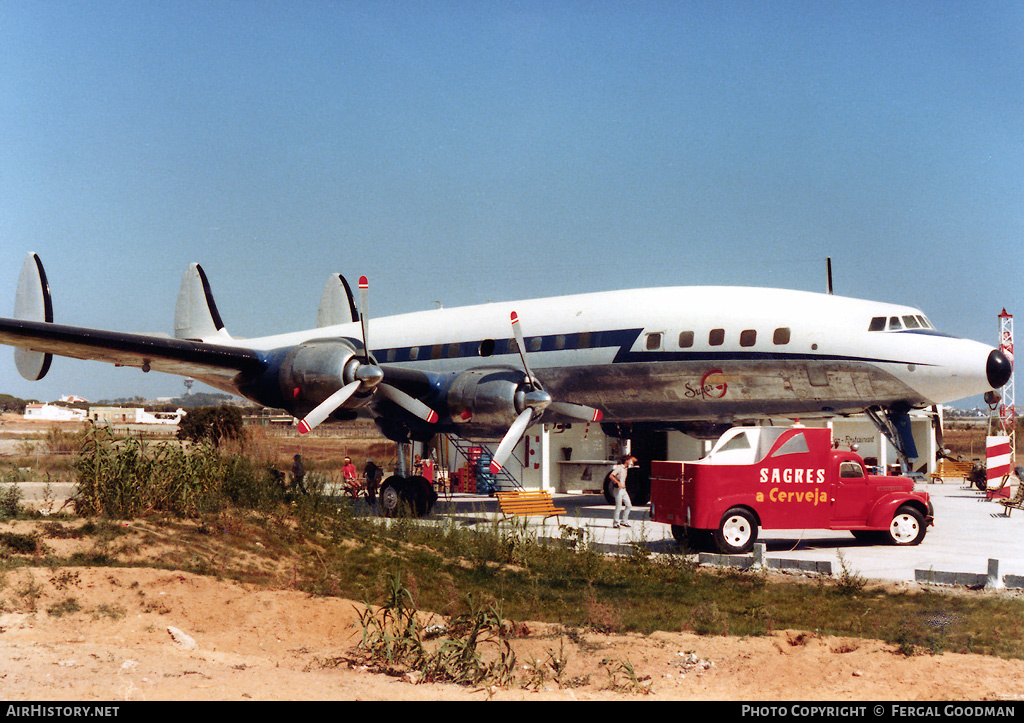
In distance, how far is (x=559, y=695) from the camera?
670 cm

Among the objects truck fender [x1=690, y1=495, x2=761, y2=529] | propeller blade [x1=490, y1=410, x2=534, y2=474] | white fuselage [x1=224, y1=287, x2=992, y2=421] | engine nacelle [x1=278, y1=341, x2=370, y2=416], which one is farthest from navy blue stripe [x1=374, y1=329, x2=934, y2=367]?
engine nacelle [x1=278, y1=341, x2=370, y2=416]

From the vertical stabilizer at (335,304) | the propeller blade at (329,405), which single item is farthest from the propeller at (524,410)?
the vertical stabilizer at (335,304)

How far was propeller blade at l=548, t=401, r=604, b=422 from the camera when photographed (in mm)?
17734

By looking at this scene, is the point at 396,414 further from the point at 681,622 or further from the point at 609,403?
the point at 681,622

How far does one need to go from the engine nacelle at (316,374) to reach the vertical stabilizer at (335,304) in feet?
36.8

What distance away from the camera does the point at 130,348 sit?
16.4 metres

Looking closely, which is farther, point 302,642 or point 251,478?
point 251,478

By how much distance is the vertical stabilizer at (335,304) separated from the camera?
91.9ft

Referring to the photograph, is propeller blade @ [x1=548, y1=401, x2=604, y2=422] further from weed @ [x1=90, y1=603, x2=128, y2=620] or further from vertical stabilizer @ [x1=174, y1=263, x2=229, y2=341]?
vertical stabilizer @ [x1=174, y1=263, x2=229, y2=341]

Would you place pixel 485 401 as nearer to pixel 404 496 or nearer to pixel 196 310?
pixel 404 496

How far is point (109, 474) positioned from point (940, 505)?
19256mm

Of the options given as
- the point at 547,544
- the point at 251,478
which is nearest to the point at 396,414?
the point at 251,478

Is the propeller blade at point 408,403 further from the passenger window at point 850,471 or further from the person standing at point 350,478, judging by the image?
the passenger window at point 850,471
